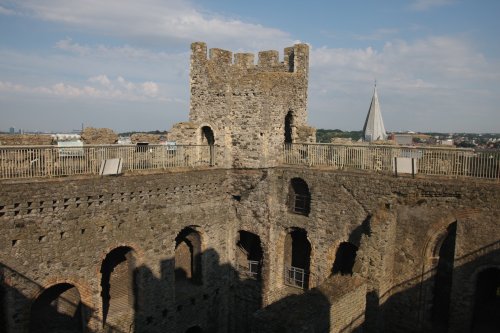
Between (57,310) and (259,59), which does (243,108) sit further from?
(57,310)

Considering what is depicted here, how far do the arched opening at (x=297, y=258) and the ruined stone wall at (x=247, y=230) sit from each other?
0.36 meters

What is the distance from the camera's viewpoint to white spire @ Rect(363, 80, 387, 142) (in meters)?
34.8

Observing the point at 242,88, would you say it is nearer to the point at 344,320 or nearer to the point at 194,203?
the point at 194,203

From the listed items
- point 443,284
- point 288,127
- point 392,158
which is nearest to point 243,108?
point 288,127

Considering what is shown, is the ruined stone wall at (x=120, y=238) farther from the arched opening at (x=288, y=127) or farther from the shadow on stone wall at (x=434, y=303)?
the shadow on stone wall at (x=434, y=303)

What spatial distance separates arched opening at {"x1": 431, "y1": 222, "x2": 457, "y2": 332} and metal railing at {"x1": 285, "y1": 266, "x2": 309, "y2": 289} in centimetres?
487

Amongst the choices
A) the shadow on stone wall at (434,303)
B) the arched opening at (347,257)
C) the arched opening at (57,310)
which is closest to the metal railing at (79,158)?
the arched opening at (57,310)

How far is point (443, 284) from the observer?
1384 centimetres

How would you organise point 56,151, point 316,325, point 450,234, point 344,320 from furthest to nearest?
point 450,234 → point 56,151 → point 344,320 → point 316,325

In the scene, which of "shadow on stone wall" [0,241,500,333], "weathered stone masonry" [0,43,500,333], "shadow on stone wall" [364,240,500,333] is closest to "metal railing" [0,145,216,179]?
"weathered stone masonry" [0,43,500,333]

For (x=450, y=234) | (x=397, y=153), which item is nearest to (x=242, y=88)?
(x=397, y=153)

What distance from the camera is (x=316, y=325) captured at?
10.2 meters

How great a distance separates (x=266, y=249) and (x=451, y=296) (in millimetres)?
6859

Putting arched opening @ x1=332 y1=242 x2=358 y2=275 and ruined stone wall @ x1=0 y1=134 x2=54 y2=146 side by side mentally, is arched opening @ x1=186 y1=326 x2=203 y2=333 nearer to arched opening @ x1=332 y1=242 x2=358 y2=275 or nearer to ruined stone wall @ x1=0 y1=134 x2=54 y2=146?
arched opening @ x1=332 y1=242 x2=358 y2=275
